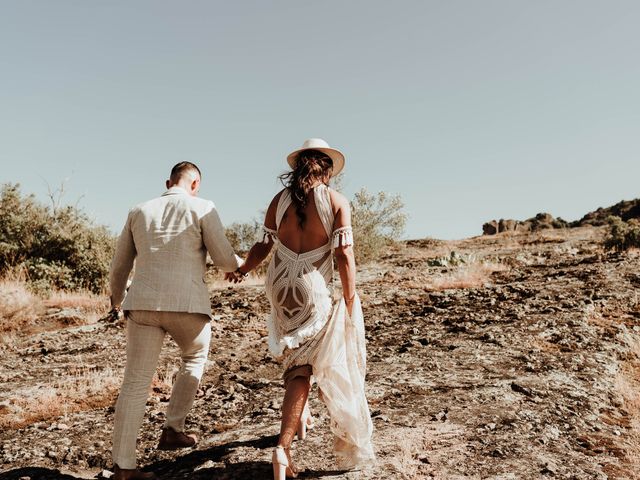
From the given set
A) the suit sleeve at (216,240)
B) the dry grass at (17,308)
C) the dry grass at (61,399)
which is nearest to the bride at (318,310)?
the suit sleeve at (216,240)

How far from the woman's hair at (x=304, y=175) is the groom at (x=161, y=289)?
58 centimetres

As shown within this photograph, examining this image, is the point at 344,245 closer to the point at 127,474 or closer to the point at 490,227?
the point at 127,474

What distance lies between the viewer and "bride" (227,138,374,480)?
351 cm

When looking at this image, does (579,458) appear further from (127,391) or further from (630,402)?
(127,391)

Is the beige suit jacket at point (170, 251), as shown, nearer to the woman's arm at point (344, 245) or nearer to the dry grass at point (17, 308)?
the woman's arm at point (344, 245)

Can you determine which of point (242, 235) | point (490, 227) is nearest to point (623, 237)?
point (242, 235)

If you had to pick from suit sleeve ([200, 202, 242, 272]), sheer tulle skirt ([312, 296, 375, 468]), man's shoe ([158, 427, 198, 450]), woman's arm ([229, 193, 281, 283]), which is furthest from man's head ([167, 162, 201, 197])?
man's shoe ([158, 427, 198, 450])

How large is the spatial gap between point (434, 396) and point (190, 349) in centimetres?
262

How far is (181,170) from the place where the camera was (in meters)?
3.92

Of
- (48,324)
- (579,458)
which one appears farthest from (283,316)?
(48,324)

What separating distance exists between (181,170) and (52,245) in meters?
12.9

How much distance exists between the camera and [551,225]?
139 ft

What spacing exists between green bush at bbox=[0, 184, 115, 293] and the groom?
37.1ft

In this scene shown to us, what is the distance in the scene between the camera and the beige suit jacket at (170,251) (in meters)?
3.55
